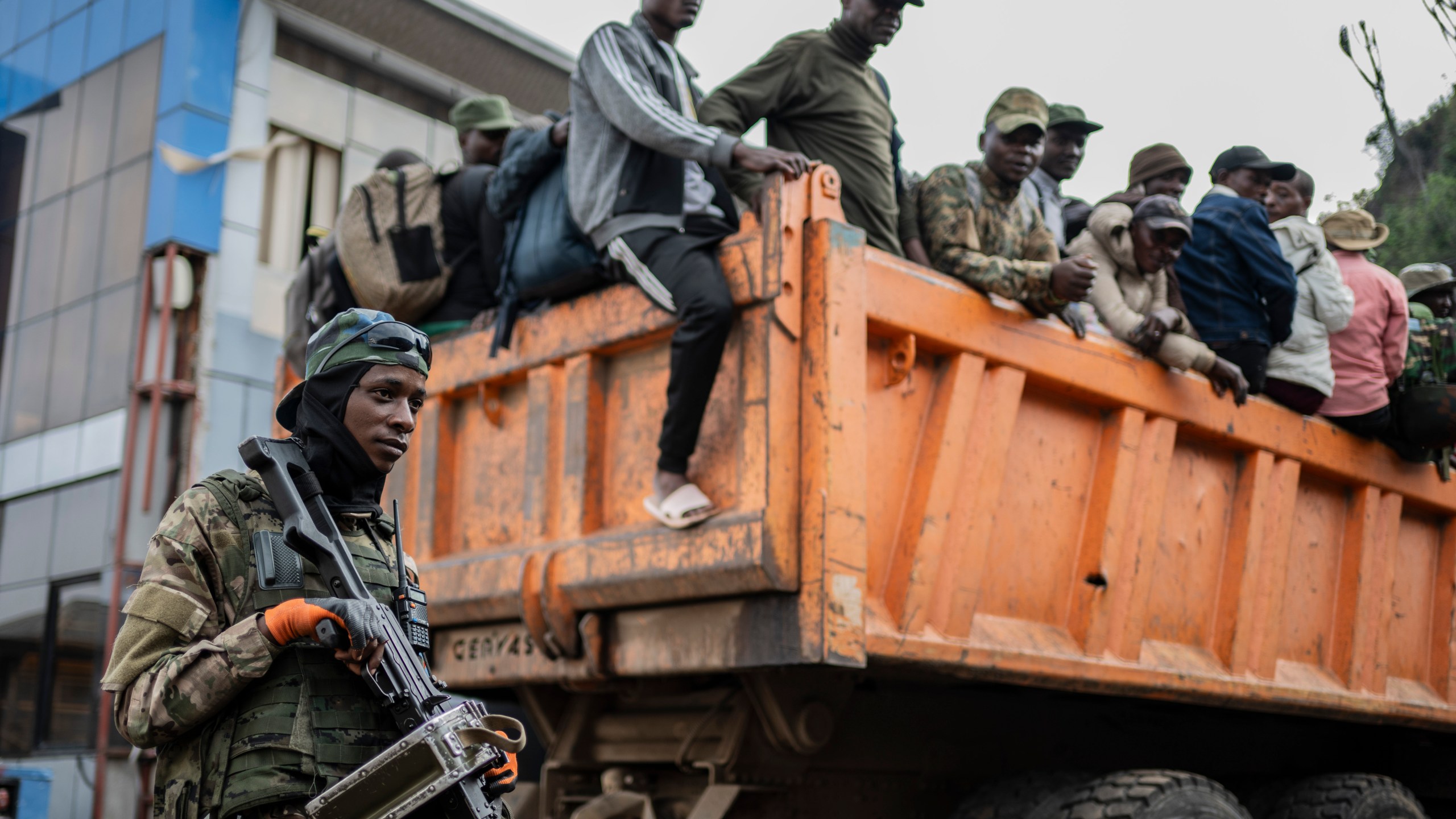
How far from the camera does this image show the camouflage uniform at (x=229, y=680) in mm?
1757

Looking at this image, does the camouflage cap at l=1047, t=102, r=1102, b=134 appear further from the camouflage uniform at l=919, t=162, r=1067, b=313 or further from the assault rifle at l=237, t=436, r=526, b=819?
the assault rifle at l=237, t=436, r=526, b=819

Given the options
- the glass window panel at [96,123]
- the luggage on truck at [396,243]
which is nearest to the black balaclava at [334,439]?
the luggage on truck at [396,243]

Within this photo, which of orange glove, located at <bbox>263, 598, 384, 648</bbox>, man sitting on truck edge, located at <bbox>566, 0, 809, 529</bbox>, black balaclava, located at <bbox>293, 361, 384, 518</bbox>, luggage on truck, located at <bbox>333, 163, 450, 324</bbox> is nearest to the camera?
orange glove, located at <bbox>263, 598, 384, 648</bbox>

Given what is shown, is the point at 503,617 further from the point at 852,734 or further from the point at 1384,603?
the point at 1384,603

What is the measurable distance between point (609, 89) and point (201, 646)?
2191mm

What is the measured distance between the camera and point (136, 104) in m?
11.9

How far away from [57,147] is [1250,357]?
38.5 ft

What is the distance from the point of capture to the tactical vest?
180cm

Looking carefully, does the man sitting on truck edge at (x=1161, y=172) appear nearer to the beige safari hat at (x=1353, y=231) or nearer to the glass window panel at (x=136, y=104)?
the beige safari hat at (x=1353, y=231)

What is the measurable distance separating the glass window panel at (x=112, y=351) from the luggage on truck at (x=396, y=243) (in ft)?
25.5

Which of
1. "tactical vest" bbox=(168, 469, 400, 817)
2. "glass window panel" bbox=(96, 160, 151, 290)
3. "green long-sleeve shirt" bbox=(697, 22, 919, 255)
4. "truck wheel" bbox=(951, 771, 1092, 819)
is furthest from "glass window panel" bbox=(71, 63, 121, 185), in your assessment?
"tactical vest" bbox=(168, 469, 400, 817)

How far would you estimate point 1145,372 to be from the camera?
393 cm

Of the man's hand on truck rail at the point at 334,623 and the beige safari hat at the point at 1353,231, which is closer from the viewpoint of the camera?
the man's hand on truck rail at the point at 334,623

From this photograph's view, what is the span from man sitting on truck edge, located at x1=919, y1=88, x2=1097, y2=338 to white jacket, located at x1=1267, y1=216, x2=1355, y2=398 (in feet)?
3.14
